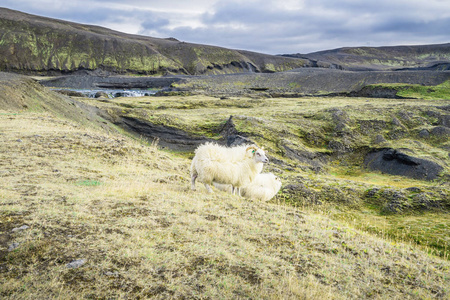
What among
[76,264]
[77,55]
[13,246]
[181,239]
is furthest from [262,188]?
[77,55]

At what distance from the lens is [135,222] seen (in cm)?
793

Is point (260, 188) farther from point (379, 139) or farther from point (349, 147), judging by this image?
point (379, 139)

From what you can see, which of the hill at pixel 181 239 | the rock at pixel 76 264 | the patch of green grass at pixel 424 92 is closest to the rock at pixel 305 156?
the hill at pixel 181 239

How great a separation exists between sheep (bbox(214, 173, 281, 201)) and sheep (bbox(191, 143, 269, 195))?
1.26 ft

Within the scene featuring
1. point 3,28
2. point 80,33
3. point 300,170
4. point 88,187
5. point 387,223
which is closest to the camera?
point 88,187

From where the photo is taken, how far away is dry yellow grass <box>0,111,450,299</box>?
5.57 metres

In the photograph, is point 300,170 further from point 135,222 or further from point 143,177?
point 135,222

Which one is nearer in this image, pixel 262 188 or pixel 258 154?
pixel 258 154

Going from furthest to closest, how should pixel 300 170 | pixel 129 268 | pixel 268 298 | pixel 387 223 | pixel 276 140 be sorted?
pixel 276 140 < pixel 300 170 < pixel 387 223 < pixel 129 268 < pixel 268 298

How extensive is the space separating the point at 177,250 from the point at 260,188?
7544mm

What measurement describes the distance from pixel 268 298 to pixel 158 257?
2.28 meters

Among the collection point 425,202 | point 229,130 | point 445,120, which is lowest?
point 425,202

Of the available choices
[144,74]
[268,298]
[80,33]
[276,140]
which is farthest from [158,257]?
[80,33]

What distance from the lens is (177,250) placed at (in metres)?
6.80
